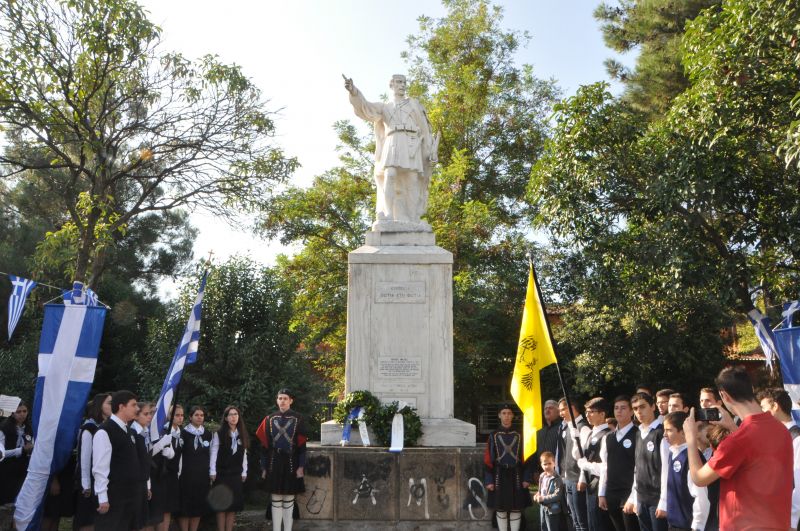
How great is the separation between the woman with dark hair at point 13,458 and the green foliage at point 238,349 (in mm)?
5191

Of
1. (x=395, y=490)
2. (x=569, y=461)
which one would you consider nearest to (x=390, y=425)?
(x=395, y=490)

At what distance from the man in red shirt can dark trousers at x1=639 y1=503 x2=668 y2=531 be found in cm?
222

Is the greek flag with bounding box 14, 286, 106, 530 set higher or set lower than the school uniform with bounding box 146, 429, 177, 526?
higher

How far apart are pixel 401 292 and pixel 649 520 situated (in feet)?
15.9

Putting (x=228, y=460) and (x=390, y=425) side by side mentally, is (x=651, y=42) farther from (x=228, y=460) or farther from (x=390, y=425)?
(x=228, y=460)

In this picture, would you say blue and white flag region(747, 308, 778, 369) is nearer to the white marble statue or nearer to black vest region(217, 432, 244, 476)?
the white marble statue

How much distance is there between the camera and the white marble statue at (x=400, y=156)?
1100 centimetres

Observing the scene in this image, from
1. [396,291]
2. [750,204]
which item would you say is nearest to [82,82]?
[396,291]

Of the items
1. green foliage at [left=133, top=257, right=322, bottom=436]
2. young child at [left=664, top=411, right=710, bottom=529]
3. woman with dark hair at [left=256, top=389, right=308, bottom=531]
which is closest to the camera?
young child at [left=664, top=411, right=710, bottom=529]

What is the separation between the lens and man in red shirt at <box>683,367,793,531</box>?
4027 mm

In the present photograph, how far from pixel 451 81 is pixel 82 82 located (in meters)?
14.3

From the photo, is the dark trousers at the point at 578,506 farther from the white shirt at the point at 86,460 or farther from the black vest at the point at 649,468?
the white shirt at the point at 86,460

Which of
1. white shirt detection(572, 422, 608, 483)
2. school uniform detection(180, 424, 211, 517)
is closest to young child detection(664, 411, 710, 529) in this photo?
white shirt detection(572, 422, 608, 483)

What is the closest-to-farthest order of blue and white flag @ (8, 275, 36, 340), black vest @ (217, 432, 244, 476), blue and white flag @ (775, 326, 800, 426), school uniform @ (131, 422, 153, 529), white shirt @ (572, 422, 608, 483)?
school uniform @ (131, 422, 153, 529) → white shirt @ (572, 422, 608, 483) → blue and white flag @ (775, 326, 800, 426) → blue and white flag @ (8, 275, 36, 340) → black vest @ (217, 432, 244, 476)
